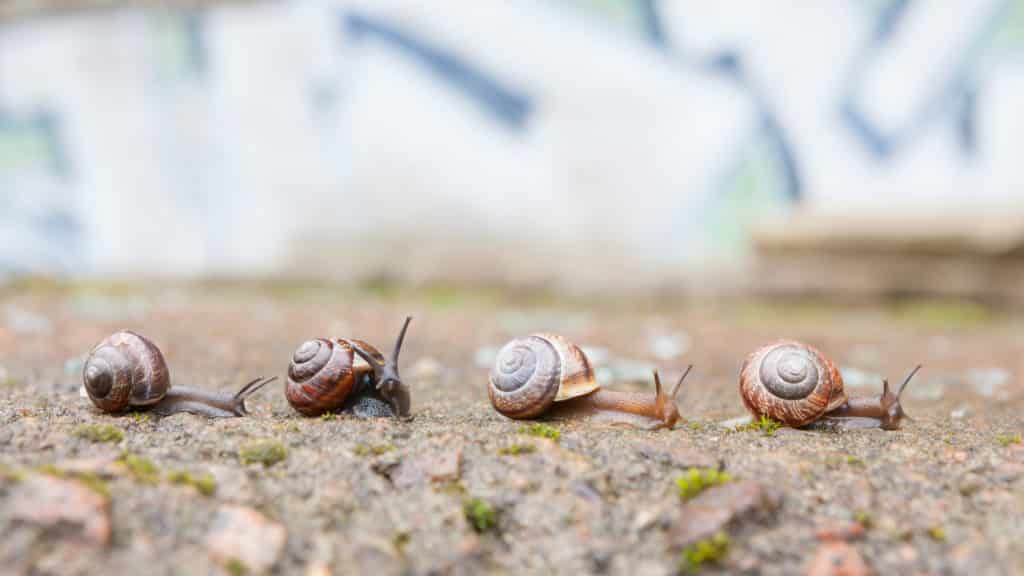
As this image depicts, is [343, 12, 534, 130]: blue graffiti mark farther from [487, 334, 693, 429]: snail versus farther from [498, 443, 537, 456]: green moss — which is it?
[498, 443, 537, 456]: green moss

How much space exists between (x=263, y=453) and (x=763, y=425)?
56.5 inches

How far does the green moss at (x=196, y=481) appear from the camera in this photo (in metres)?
2.03

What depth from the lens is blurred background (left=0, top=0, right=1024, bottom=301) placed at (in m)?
8.45

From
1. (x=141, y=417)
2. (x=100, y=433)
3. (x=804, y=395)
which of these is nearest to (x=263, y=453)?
(x=100, y=433)

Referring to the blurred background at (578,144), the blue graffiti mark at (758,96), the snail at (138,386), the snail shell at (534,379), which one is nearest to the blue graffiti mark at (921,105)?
the blurred background at (578,144)

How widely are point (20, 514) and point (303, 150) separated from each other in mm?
8278

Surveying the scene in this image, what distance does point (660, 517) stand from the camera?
205 centimetres

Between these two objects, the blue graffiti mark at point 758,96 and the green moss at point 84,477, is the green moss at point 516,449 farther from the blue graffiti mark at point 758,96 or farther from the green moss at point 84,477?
the blue graffiti mark at point 758,96

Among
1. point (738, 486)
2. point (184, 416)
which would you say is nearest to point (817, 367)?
point (738, 486)

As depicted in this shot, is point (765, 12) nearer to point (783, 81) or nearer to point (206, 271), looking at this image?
point (783, 81)

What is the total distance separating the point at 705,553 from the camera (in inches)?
76.0

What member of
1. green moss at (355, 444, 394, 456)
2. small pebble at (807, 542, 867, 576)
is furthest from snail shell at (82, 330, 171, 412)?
small pebble at (807, 542, 867, 576)

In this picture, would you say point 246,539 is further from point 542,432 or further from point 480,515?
point 542,432

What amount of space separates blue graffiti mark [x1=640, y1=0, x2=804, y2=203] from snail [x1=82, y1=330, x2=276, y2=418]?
703cm
